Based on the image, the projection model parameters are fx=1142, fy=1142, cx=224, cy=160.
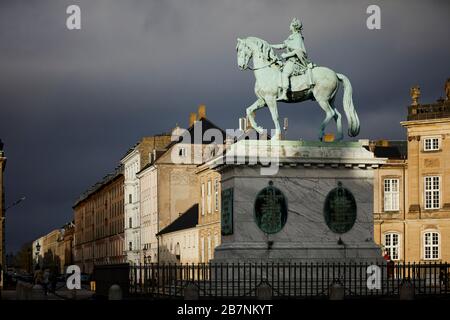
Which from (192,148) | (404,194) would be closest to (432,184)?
(404,194)

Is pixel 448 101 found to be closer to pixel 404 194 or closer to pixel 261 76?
pixel 404 194

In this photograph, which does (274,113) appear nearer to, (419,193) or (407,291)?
(407,291)

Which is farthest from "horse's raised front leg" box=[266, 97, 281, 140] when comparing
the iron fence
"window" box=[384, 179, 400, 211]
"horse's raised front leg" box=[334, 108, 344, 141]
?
"window" box=[384, 179, 400, 211]

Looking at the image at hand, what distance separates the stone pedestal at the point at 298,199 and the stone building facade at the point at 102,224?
298 feet

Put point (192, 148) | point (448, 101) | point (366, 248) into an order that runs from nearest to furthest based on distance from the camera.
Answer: point (366, 248) → point (448, 101) → point (192, 148)

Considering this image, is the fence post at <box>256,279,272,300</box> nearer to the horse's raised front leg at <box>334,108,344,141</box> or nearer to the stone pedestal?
the stone pedestal

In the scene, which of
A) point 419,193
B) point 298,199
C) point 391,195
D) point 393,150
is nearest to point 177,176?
point 393,150

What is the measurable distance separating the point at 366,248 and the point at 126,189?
91.1 meters

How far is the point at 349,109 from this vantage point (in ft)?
121

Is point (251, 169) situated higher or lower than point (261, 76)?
lower

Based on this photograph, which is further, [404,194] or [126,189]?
[126,189]

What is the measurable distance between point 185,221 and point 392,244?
20174 millimetres
